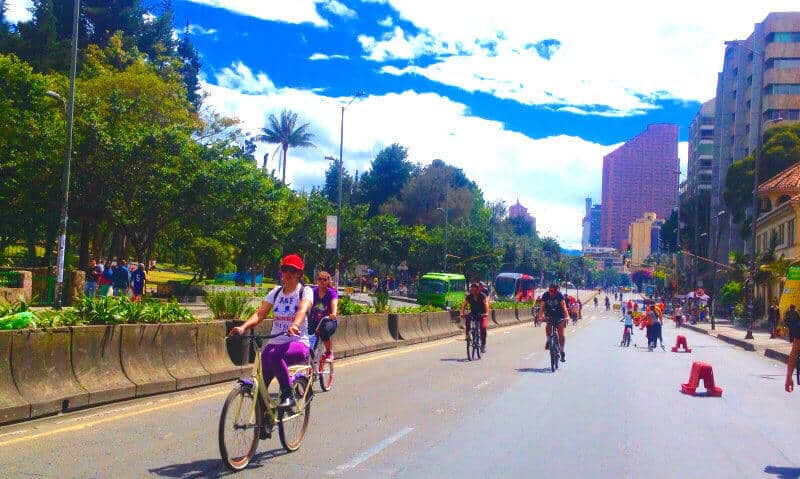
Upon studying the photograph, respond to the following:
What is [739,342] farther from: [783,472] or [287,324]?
[287,324]

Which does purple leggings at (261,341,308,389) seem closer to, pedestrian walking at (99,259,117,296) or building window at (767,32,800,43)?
pedestrian walking at (99,259,117,296)

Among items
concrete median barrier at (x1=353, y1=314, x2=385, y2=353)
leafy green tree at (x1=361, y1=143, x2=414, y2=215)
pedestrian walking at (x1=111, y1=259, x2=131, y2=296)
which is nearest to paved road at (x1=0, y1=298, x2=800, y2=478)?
concrete median barrier at (x1=353, y1=314, x2=385, y2=353)

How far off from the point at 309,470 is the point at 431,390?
20.4 feet

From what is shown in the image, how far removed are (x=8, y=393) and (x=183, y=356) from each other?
151 inches

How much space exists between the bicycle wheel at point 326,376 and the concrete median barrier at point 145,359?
86.5 inches

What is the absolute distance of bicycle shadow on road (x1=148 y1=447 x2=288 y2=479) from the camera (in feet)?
22.4

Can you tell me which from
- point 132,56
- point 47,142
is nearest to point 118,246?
point 132,56

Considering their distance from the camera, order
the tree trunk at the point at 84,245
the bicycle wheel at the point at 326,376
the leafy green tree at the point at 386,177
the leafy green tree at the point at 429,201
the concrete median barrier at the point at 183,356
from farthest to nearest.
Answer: the leafy green tree at the point at 386,177, the leafy green tree at the point at 429,201, the tree trunk at the point at 84,245, the bicycle wheel at the point at 326,376, the concrete median barrier at the point at 183,356

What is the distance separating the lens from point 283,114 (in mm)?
91750

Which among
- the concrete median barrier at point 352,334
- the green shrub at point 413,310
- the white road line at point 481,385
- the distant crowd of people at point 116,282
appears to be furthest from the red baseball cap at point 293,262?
the distant crowd of people at point 116,282

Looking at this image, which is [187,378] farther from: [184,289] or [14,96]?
[14,96]

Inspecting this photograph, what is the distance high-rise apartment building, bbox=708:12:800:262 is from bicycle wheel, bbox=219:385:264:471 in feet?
219

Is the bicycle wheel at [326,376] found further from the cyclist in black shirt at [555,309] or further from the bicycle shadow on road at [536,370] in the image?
the cyclist in black shirt at [555,309]

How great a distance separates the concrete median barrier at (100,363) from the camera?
10188 mm
